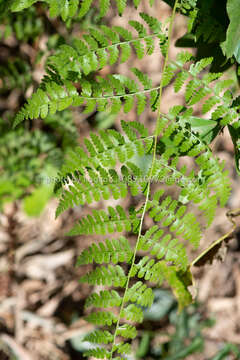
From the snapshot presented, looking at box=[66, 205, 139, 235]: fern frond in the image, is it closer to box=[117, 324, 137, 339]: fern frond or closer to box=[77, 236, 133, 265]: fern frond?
box=[77, 236, 133, 265]: fern frond

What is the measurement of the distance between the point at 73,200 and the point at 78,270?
145 centimetres

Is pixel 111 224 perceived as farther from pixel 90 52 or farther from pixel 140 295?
pixel 90 52

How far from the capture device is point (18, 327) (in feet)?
6.72

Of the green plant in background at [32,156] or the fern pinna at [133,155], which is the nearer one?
the fern pinna at [133,155]

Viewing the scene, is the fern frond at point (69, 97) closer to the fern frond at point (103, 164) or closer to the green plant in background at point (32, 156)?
the fern frond at point (103, 164)

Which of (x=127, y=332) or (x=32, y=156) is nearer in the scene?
(x=127, y=332)

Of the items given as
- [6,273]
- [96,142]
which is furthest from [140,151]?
[6,273]

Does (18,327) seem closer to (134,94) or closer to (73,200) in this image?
(73,200)

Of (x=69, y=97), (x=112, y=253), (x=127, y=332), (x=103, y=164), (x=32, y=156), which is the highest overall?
(x=69, y=97)

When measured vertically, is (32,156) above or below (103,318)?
below

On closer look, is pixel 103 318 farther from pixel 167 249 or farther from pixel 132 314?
pixel 167 249

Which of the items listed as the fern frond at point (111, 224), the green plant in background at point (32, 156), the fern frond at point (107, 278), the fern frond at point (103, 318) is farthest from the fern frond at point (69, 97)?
the green plant in background at point (32, 156)

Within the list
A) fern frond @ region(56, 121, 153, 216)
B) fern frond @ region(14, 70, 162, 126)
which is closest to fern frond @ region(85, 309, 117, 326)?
fern frond @ region(56, 121, 153, 216)

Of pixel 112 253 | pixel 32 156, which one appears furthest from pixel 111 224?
pixel 32 156
